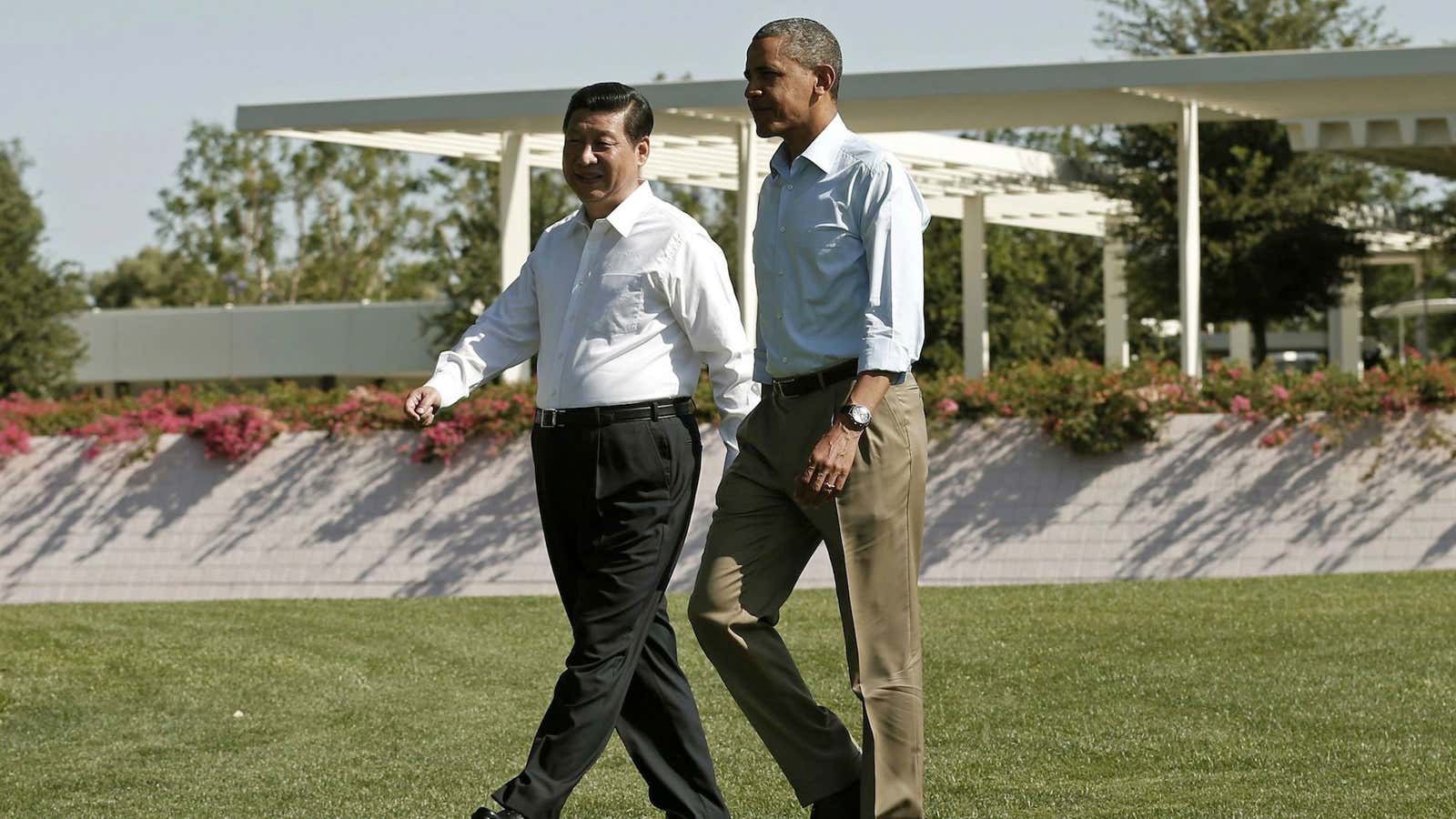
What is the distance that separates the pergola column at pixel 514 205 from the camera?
18094 millimetres

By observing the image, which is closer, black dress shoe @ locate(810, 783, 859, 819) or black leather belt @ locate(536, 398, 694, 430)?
black dress shoe @ locate(810, 783, 859, 819)

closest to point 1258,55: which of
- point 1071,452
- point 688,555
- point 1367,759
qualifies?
point 1071,452

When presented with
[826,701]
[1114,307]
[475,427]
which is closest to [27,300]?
[475,427]

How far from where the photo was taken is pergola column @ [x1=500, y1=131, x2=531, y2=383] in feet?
59.4

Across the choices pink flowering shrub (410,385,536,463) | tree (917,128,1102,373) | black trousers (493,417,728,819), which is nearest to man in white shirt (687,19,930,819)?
black trousers (493,417,728,819)

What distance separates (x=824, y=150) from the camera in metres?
4.66

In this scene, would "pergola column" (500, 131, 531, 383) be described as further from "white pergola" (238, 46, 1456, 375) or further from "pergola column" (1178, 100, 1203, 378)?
"pergola column" (1178, 100, 1203, 378)

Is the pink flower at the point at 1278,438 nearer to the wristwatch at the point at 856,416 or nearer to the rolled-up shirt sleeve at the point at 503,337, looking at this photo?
the rolled-up shirt sleeve at the point at 503,337

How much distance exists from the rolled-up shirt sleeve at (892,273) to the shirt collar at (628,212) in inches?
27.9

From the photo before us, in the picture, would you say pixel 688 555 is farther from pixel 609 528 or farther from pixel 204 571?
pixel 609 528

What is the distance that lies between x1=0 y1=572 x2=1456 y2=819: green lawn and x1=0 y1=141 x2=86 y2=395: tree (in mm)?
13702

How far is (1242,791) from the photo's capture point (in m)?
5.69

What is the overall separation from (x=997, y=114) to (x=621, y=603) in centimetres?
1328

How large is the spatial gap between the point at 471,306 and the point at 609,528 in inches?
904
